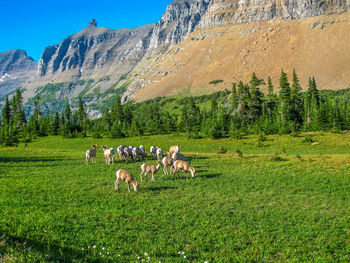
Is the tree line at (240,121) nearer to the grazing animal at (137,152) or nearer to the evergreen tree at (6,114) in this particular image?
the evergreen tree at (6,114)

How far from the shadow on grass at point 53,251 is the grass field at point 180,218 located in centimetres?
4

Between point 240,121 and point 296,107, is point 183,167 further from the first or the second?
point 296,107

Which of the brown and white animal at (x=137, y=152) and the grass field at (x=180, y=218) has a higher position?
the brown and white animal at (x=137, y=152)

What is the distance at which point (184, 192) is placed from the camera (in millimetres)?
19609

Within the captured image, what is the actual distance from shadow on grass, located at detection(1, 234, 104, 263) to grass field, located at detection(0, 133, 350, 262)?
0.12ft

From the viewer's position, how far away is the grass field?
10.1 metres

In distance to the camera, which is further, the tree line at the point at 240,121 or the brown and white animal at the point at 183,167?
the tree line at the point at 240,121

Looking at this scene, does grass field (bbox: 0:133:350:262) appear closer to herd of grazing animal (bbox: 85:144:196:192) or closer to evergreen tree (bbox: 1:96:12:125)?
herd of grazing animal (bbox: 85:144:196:192)

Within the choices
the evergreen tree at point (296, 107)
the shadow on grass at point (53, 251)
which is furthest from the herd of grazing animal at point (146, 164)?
the evergreen tree at point (296, 107)

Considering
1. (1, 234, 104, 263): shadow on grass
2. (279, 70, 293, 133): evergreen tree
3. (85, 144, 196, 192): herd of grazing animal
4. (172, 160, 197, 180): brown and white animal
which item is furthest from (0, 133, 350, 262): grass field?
(279, 70, 293, 133): evergreen tree

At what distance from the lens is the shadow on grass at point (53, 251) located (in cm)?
841

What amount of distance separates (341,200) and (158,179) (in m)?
14.6

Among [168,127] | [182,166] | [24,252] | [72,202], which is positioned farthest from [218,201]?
[168,127]

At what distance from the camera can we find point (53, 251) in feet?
30.1
